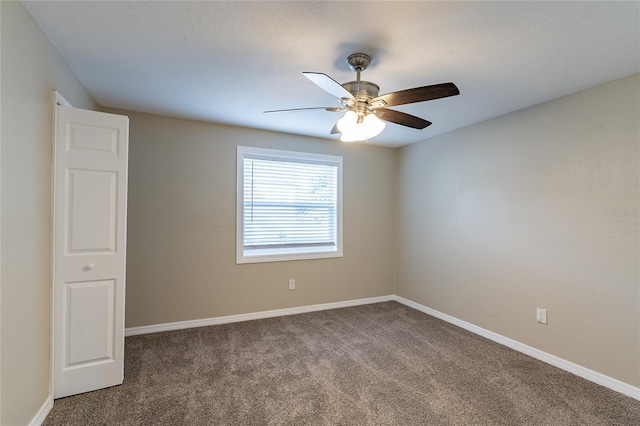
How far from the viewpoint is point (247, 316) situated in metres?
3.69

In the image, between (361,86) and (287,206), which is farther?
(287,206)

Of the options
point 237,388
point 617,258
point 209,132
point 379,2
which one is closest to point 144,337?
point 237,388

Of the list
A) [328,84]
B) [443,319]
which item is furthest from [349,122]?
[443,319]

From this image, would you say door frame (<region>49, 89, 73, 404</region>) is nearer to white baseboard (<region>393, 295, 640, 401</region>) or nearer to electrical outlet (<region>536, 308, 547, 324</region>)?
white baseboard (<region>393, 295, 640, 401</region>)

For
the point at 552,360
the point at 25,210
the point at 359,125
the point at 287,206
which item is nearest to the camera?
the point at 25,210

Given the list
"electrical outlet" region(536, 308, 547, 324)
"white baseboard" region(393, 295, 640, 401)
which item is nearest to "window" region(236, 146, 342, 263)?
"white baseboard" region(393, 295, 640, 401)

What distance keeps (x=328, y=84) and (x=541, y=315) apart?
9.08 ft

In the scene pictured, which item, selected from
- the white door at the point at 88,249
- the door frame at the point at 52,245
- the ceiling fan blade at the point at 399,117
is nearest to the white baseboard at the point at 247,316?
the white door at the point at 88,249

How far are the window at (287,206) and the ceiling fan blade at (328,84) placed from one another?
2.08m

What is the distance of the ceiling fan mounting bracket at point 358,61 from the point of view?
6.59ft

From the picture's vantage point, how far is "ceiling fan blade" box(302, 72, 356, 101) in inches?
64.9

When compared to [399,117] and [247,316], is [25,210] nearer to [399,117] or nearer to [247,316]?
[399,117]

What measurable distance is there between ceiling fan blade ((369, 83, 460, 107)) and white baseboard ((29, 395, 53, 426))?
9.03 ft

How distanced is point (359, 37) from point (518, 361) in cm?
294
